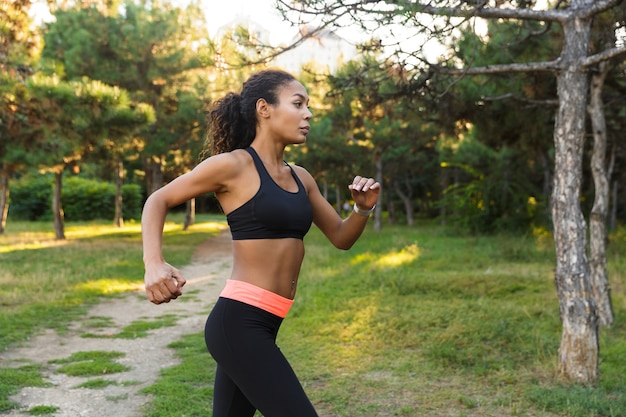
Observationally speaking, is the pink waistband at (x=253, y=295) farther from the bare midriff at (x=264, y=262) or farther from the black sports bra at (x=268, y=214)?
the black sports bra at (x=268, y=214)

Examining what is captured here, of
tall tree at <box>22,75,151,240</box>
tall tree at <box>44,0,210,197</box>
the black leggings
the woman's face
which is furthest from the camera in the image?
tall tree at <box>44,0,210,197</box>

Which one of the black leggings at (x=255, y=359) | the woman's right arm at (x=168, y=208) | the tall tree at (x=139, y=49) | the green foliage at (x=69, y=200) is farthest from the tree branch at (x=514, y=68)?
the green foliage at (x=69, y=200)

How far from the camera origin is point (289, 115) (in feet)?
8.05

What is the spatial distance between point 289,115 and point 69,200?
1259 inches

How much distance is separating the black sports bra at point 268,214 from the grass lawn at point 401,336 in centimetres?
263

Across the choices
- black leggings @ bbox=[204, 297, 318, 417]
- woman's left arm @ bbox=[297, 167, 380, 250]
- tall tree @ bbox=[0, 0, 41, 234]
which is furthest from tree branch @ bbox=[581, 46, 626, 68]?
tall tree @ bbox=[0, 0, 41, 234]

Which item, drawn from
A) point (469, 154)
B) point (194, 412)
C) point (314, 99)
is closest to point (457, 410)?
point (194, 412)

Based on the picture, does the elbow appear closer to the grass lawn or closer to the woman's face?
the woman's face

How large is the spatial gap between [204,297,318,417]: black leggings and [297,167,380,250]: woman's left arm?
0.53 metres

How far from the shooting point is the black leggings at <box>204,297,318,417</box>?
2133 millimetres

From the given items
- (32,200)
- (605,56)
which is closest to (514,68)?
(605,56)

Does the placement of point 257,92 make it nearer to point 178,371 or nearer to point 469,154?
point 178,371

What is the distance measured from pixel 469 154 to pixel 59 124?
13.8m

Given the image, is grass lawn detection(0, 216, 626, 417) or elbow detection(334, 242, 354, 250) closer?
A: elbow detection(334, 242, 354, 250)
